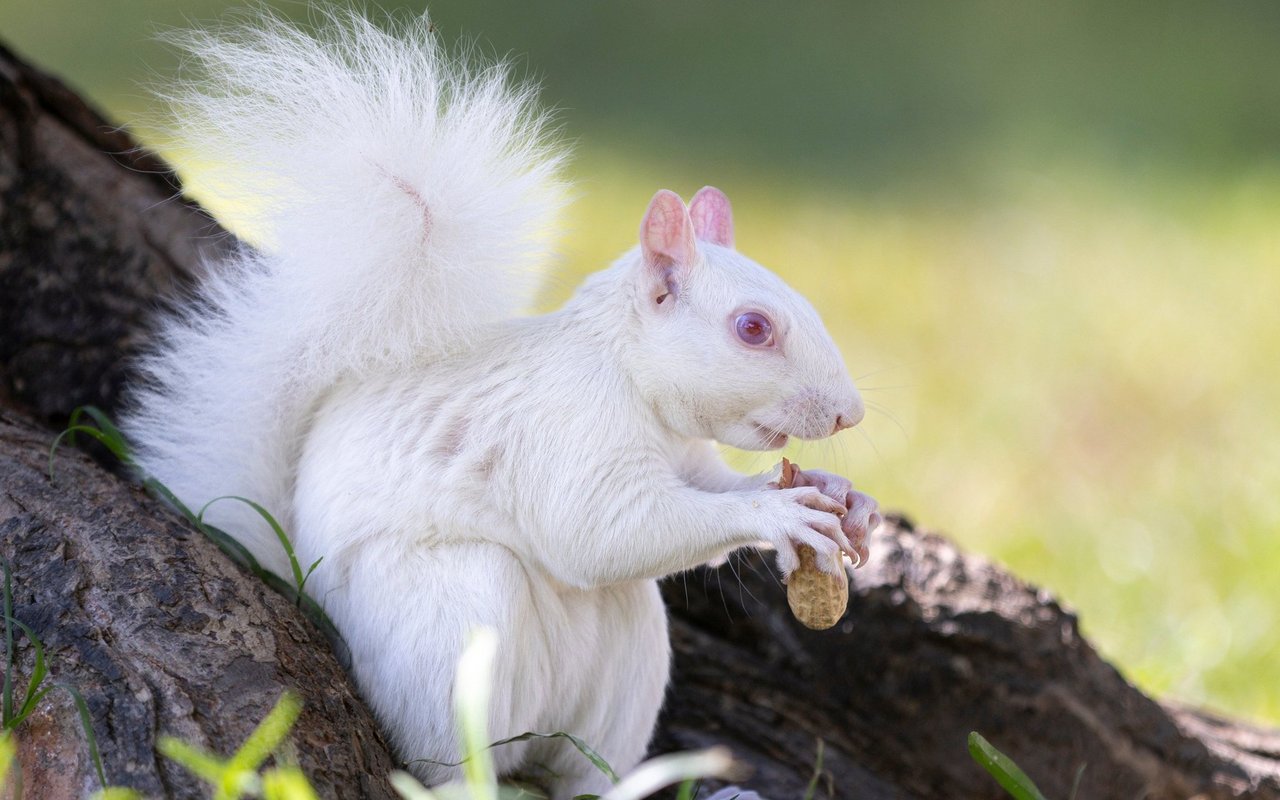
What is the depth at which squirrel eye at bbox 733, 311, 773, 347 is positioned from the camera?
1429 millimetres

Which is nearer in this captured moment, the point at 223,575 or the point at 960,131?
the point at 223,575

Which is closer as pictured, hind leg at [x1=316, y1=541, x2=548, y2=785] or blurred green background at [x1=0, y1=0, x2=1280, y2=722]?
hind leg at [x1=316, y1=541, x2=548, y2=785]

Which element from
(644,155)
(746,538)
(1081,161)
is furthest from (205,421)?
(1081,161)

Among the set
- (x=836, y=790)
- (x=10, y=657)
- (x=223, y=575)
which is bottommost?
(x=10, y=657)

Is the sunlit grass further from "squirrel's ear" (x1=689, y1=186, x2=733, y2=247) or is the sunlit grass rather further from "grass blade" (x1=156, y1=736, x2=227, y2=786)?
"grass blade" (x1=156, y1=736, x2=227, y2=786)

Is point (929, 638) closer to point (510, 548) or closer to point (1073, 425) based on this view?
point (510, 548)

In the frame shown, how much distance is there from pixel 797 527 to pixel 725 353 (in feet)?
0.67

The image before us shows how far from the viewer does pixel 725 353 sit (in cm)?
142

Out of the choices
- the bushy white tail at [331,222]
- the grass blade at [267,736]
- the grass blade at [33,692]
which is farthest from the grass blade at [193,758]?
the bushy white tail at [331,222]

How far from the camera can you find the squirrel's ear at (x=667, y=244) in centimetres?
144

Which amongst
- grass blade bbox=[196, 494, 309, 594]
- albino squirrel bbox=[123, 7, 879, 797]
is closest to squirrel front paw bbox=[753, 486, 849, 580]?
albino squirrel bbox=[123, 7, 879, 797]

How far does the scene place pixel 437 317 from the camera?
1461 mm

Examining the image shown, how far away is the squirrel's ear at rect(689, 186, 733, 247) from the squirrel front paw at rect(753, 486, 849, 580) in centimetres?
41

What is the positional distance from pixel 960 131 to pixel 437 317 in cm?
464
